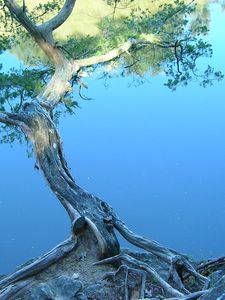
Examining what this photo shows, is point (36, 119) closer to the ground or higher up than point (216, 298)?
higher up

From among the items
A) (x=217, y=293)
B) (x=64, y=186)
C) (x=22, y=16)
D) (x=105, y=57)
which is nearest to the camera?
(x=217, y=293)

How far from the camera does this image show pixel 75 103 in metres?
5.87

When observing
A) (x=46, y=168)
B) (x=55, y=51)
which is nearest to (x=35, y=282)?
(x=46, y=168)

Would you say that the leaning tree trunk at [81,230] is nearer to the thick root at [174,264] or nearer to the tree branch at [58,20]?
the thick root at [174,264]

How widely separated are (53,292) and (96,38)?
17.4 feet

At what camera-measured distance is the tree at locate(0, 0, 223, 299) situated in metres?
2.64

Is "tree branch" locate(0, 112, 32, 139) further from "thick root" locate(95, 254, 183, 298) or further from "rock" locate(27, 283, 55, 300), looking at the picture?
"rock" locate(27, 283, 55, 300)

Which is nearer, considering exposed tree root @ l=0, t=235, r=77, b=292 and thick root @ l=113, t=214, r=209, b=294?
thick root @ l=113, t=214, r=209, b=294

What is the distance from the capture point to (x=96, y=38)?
285 inches

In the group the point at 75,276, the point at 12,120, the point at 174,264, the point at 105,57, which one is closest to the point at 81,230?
the point at 75,276

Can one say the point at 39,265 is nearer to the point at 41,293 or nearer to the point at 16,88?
the point at 41,293

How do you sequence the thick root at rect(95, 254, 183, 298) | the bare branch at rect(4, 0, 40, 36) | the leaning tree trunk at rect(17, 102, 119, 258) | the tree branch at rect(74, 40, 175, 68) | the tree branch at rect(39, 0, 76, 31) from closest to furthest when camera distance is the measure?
the thick root at rect(95, 254, 183, 298)
the leaning tree trunk at rect(17, 102, 119, 258)
the bare branch at rect(4, 0, 40, 36)
the tree branch at rect(39, 0, 76, 31)
the tree branch at rect(74, 40, 175, 68)

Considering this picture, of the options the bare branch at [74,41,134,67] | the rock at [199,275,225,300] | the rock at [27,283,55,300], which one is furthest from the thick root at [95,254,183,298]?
the bare branch at [74,41,134,67]

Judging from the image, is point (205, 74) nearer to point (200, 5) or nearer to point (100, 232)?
point (100, 232)
